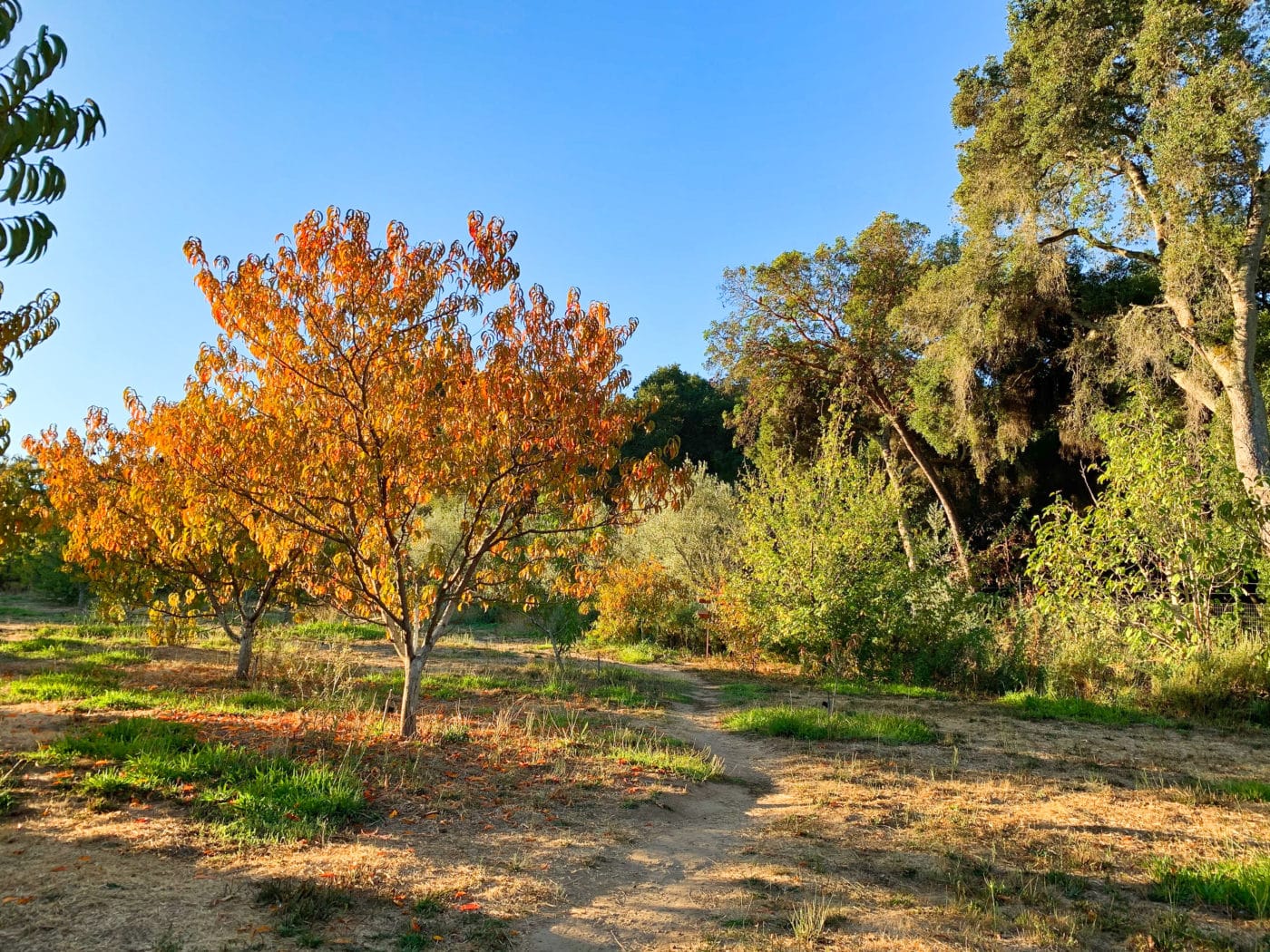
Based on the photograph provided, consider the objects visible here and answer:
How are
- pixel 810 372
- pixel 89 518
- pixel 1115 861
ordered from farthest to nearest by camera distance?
pixel 810 372 < pixel 89 518 < pixel 1115 861

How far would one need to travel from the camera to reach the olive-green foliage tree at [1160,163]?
12891mm

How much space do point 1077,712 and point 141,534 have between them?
1370 cm

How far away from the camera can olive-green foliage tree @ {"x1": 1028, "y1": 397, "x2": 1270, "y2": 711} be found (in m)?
10.1

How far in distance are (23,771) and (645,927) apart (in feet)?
16.1

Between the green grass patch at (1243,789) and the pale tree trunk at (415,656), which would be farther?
the pale tree trunk at (415,656)

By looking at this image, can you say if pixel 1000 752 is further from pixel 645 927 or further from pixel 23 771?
pixel 23 771

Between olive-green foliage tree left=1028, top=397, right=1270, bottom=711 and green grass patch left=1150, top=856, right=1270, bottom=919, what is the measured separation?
22.4 feet

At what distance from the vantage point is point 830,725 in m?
8.95

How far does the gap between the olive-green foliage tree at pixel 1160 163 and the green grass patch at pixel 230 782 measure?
12904 mm

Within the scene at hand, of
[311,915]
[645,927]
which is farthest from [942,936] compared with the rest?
Answer: [311,915]

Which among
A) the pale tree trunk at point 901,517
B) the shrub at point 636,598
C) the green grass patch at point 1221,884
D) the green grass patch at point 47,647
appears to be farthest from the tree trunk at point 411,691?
the pale tree trunk at point 901,517

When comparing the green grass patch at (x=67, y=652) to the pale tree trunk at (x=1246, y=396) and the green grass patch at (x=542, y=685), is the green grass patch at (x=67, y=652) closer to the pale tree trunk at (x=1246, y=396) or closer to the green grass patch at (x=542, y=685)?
the green grass patch at (x=542, y=685)

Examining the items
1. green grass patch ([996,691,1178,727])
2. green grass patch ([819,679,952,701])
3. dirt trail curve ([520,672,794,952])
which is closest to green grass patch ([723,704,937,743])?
dirt trail curve ([520,672,794,952])

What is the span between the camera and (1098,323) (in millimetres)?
17047
